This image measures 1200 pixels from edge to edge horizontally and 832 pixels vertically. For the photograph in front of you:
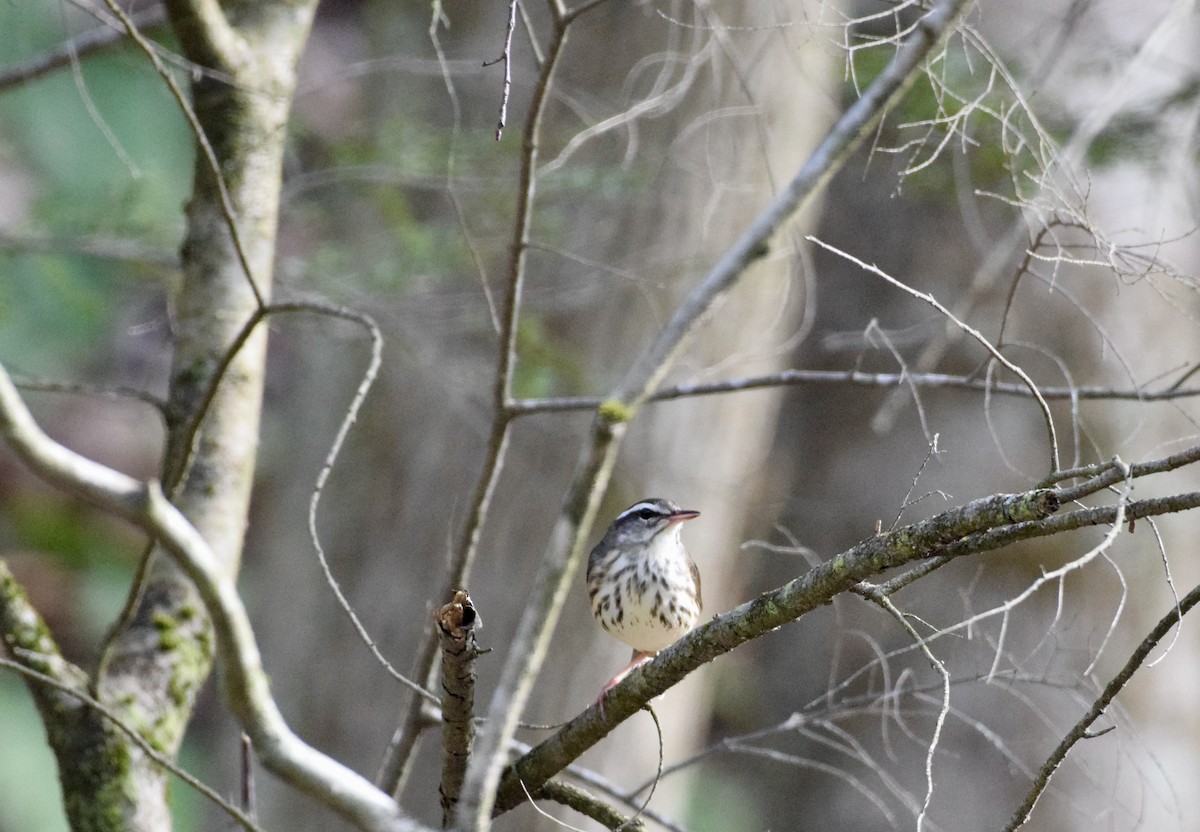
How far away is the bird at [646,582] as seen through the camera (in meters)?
3.54

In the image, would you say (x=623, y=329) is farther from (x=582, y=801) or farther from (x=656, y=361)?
(x=656, y=361)

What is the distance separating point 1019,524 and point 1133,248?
0.78m

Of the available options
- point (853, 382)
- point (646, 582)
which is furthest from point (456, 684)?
point (646, 582)

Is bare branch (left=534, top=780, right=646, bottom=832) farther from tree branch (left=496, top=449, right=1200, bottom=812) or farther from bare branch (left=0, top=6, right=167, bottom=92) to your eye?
bare branch (left=0, top=6, right=167, bottom=92)

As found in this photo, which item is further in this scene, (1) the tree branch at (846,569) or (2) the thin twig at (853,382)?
(2) the thin twig at (853,382)

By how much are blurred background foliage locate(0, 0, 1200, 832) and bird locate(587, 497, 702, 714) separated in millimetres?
455

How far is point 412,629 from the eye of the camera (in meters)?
5.06

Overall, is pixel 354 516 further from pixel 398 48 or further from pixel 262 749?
pixel 262 749

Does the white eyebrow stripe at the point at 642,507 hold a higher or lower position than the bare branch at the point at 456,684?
higher

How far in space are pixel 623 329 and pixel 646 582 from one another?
→ 153 cm

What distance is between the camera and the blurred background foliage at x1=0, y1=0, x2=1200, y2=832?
165 inches

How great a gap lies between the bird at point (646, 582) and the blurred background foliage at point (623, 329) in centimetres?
45

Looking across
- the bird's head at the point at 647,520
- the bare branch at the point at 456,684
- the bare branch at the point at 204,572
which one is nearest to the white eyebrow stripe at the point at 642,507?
the bird's head at the point at 647,520

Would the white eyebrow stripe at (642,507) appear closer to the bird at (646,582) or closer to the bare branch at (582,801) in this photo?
the bird at (646,582)
